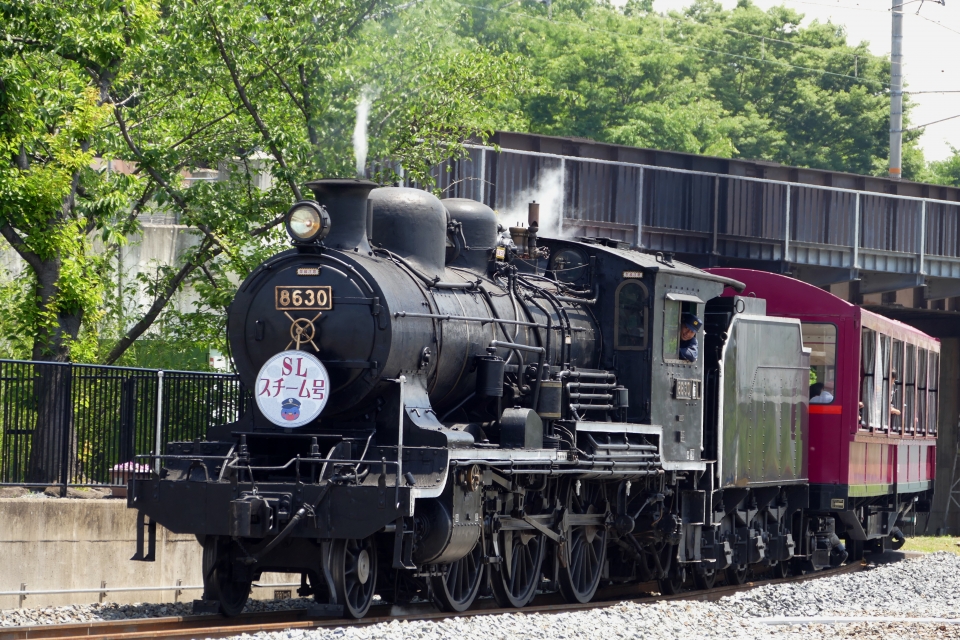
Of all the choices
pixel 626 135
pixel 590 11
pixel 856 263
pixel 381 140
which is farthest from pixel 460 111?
pixel 590 11

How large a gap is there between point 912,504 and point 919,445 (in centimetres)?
114

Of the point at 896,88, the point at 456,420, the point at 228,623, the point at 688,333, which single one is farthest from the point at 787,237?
the point at 228,623

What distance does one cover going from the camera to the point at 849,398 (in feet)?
52.8

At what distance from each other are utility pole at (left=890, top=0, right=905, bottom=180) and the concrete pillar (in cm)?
484

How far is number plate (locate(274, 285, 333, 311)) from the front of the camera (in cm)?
994

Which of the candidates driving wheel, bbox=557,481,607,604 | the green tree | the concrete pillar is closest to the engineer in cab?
driving wheel, bbox=557,481,607,604

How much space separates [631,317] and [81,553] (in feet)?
19.0

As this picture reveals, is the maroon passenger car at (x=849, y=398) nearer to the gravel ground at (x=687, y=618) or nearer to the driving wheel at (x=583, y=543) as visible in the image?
the gravel ground at (x=687, y=618)

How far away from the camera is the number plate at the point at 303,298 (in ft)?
32.6

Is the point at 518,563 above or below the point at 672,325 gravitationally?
below

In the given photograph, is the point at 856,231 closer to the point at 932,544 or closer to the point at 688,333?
the point at 932,544

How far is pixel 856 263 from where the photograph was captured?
22.9 meters

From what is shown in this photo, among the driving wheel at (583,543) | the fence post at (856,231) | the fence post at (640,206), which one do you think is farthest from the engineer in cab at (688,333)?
the fence post at (856,231)

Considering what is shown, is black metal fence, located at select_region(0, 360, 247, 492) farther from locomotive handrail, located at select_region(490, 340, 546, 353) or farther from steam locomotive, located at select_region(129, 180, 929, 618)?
locomotive handrail, located at select_region(490, 340, 546, 353)
